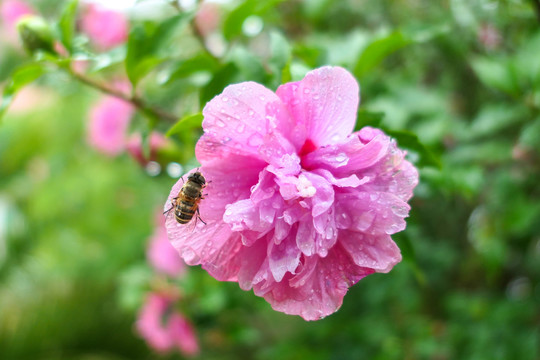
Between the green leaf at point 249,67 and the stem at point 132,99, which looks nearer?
the green leaf at point 249,67

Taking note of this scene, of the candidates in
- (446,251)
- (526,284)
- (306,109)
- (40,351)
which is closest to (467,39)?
(446,251)

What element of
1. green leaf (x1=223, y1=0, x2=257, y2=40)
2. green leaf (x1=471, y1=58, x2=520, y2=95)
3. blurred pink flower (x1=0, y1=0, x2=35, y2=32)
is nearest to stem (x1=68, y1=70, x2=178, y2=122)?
green leaf (x1=223, y1=0, x2=257, y2=40)

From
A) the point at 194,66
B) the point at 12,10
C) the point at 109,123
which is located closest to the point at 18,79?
the point at 194,66

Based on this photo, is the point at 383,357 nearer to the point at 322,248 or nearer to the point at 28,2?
the point at 322,248

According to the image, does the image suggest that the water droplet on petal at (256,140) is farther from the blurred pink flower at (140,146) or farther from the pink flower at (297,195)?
the blurred pink flower at (140,146)

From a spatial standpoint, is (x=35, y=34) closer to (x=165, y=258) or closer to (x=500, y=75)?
(x=165, y=258)

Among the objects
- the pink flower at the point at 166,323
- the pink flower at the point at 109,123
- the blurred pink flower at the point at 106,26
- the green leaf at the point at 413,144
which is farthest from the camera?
the blurred pink flower at the point at 106,26

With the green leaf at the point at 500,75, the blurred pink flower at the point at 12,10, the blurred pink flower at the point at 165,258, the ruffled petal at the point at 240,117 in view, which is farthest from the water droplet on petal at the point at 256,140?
the blurred pink flower at the point at 12,10
